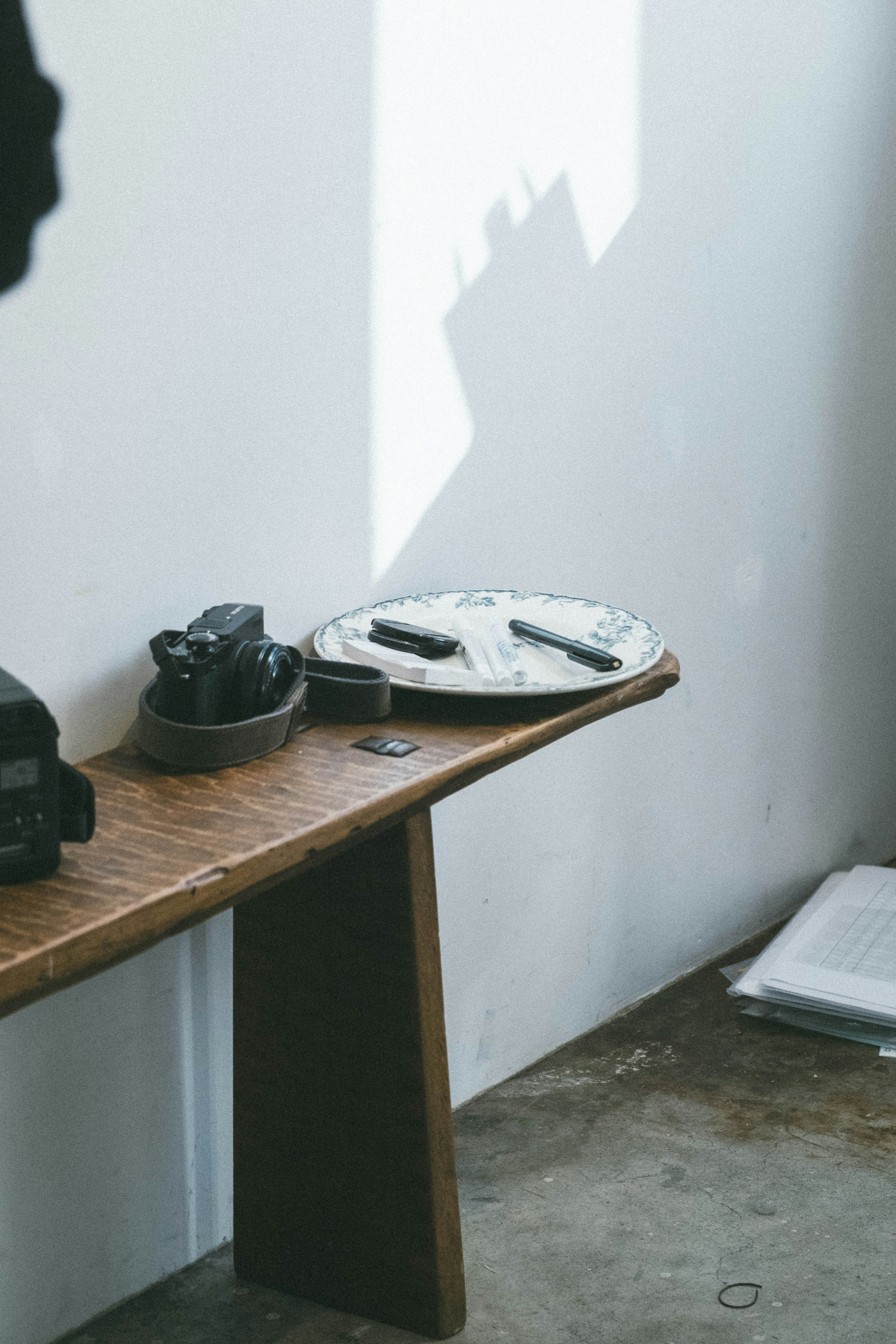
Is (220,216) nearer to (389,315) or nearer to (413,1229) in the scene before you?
(389,315)

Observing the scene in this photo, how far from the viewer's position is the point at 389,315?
1215 mm

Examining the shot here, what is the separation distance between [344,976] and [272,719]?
286 millimetres

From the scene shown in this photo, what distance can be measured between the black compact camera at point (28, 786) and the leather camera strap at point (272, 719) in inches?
6.0

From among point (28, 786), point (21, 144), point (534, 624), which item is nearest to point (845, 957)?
point (534, 624)

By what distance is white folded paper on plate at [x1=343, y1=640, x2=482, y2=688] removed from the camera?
104 cm

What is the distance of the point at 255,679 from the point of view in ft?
3.08

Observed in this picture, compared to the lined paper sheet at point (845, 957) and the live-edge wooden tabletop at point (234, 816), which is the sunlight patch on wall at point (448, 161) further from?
the lined paper sheet at point (845, 957)

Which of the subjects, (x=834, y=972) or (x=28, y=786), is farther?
(x=834, y=972)

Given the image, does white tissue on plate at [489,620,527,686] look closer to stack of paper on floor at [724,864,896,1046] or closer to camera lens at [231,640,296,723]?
camera lens at [231,640,296,723]

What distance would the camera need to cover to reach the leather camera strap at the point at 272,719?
36.4 inches

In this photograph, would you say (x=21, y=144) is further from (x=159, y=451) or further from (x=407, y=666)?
(x=407, y=666)

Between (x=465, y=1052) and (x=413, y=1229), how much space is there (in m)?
0.36

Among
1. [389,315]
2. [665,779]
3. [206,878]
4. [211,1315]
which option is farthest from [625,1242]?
[389,315]

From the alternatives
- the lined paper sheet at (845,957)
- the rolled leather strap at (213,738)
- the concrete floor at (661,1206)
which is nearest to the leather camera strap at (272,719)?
the rolled leather strap at (213,738)
